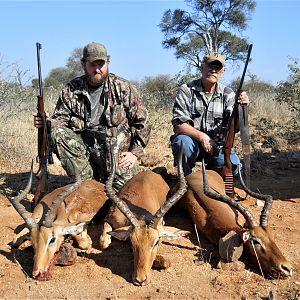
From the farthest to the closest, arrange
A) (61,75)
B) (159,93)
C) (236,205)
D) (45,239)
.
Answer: (61,75) < (159,93) < (236,205) < (45,239)

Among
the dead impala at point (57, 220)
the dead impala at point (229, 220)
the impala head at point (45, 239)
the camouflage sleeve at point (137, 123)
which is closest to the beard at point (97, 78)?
the camouflage sleeve at point (137, 123)

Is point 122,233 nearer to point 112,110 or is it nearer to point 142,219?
point 142,219

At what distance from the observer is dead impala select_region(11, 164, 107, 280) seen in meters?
4.84

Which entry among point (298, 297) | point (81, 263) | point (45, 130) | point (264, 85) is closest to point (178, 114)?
point (45, 130)

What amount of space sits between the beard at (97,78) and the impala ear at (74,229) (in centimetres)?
258

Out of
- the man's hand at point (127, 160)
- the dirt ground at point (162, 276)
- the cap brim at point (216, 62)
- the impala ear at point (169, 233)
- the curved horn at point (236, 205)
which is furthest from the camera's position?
the man's hand at point (127, 160)

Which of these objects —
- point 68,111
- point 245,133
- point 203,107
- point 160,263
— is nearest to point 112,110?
point 68,111

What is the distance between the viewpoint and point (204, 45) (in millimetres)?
23172

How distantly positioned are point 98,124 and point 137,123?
602mm

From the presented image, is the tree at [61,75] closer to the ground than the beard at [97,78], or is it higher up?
closer to the ground

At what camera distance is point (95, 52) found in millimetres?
6938

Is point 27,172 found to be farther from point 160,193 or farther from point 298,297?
point 298,297

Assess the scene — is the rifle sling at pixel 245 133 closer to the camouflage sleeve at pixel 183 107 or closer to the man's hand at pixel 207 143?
the man's hand at pixel 207 143

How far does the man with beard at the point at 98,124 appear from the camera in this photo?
7.13m
